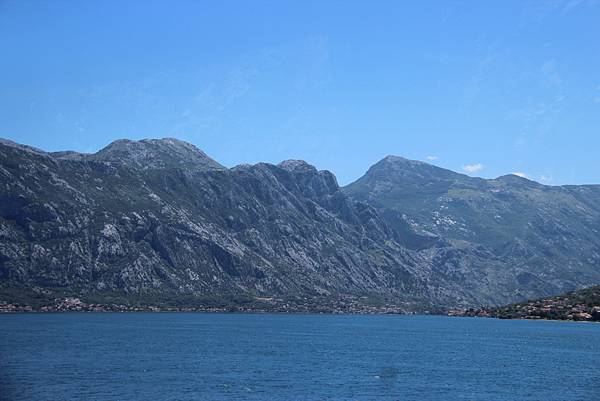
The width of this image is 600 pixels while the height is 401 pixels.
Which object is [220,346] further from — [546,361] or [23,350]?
[546,361]

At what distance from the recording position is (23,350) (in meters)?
158

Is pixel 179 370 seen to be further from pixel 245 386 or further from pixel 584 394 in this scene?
pixel 584 394

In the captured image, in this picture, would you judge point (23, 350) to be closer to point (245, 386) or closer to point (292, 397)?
point (245, 386)

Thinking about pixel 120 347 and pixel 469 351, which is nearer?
pixel 120 347

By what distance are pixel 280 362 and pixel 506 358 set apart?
206ft

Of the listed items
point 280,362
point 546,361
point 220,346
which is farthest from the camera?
point 220,346

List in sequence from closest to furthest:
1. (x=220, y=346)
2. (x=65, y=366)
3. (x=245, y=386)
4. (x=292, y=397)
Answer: (x=292, y=397) < (x=245, y=386) < (x=65, y=366) < (x=220, y=346)

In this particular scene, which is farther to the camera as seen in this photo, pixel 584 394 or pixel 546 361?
pixel 546 361

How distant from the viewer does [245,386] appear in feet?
392

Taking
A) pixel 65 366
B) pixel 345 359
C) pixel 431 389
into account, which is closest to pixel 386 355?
pixel 345 359

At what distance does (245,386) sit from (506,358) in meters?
87.9

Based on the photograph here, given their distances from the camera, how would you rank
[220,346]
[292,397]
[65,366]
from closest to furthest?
[292,397]
[65,366]
[220,346]

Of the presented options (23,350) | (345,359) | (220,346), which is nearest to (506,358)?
(345,359)

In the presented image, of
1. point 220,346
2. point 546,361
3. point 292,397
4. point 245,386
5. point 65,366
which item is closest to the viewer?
point 292,397
